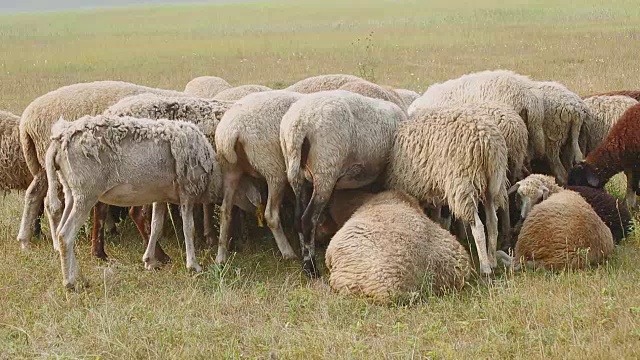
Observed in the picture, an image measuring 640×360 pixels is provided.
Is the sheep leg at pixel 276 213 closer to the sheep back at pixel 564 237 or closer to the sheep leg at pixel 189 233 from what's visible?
the sheep leg at pixel 189 233

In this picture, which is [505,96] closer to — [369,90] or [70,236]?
[369,90]

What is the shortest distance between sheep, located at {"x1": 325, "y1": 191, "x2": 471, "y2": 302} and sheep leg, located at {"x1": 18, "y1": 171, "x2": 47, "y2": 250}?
3.51 metres

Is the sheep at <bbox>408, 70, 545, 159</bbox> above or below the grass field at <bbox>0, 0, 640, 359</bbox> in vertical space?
above

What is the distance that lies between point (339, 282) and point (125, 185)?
2081 mm

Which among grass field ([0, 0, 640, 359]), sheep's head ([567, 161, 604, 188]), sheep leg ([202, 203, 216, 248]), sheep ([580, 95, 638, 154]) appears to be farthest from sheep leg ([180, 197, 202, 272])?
sheep ([580, 95, 638, 154])

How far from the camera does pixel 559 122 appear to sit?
9.27m

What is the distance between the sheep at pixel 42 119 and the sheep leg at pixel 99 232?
0.87 meters

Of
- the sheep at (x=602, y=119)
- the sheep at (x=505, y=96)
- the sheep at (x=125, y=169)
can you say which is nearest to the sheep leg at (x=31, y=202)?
the sheep at (x=125, y=169)

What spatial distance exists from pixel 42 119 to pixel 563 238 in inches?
213

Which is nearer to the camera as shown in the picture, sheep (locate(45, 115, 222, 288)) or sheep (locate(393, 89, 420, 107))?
sheep (locate(45, 115, 222, 288))

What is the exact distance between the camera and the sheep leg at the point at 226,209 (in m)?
7.50


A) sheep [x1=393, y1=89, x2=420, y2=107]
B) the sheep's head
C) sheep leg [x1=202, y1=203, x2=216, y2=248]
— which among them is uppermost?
sheep [x1=393, y1=89, x2=420, y2=107]

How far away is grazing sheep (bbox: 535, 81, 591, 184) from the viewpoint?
9.25 metres

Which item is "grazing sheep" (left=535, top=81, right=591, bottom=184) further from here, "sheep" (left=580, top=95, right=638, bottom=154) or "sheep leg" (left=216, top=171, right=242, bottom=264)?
"sheep leg" (left=216, top=171, right=242, bottom=264)
